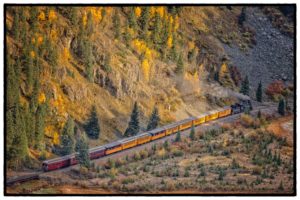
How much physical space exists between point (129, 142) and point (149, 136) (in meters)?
0.92

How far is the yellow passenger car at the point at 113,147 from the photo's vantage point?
1231 inches

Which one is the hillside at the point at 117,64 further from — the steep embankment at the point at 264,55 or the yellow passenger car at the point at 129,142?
the yellow passenger car at the point at 129,142

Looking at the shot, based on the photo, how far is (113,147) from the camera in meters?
31.3

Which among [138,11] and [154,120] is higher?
[138,11]

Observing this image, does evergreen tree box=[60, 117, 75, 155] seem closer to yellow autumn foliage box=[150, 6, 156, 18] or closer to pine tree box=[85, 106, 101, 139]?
pine tree box=[85, 106, 101, 139]

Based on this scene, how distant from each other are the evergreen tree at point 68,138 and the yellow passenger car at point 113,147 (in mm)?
1442

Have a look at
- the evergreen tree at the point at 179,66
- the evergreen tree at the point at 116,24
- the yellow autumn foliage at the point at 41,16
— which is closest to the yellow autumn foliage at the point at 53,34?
the yellow autumn foliage at the point at 41,16

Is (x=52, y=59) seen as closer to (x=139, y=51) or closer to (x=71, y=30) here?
(x=71, y=30)

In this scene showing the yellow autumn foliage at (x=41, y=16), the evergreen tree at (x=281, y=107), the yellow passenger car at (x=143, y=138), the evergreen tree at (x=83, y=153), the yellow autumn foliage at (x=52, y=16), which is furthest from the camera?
the evergreen tree at (x=281, y=107)

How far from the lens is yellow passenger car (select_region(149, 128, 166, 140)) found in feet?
105

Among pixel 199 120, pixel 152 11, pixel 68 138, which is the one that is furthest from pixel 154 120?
pixel 152 11

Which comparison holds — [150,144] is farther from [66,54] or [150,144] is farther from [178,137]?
[66,54]

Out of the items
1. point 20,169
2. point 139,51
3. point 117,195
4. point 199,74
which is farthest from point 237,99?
point 20,169

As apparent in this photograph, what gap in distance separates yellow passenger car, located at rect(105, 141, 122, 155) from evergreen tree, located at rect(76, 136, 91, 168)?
0.86 metres
